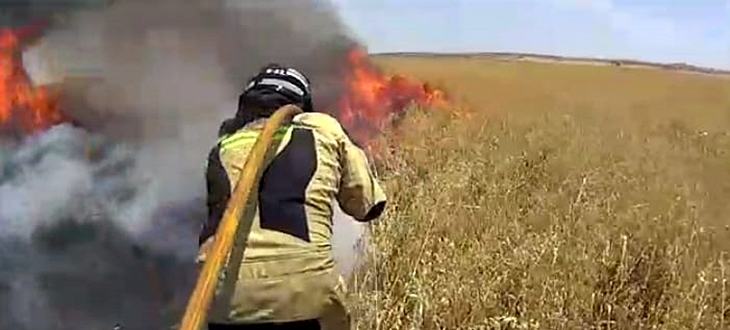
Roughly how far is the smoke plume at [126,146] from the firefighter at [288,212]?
260 cm

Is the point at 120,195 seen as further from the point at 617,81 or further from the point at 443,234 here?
the point at 617,81

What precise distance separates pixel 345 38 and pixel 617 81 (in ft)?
84.2

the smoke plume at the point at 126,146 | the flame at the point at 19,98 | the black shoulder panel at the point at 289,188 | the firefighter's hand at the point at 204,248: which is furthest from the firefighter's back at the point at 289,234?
the flame at the point at 19,98

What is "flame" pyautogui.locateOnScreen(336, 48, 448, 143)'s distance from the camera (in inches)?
543

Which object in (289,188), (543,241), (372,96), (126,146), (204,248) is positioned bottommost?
(126,146)

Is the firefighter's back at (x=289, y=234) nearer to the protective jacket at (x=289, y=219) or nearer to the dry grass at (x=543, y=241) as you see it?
the protective jacket at (x=289, y=219)

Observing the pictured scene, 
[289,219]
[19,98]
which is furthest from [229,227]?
[19,98]

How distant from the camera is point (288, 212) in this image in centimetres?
390

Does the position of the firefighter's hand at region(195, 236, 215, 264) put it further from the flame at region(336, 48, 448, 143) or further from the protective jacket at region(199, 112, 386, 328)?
the flame at region(336, 48, 448, 143)

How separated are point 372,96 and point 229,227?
37.9 feet

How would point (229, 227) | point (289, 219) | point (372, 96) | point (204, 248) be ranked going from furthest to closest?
1. point (372, 96)
2. point (204, 248)
3. point (289, 219)
4. point (229, 227)

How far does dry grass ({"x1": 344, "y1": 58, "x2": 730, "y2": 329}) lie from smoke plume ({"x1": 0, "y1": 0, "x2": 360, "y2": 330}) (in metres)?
0.75

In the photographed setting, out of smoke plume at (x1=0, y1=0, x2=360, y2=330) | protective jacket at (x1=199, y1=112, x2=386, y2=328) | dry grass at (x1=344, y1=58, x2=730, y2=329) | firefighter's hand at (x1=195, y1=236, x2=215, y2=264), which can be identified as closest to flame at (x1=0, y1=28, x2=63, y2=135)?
smoke plume at (x1=0, y1=0, x2=360, y2=330)

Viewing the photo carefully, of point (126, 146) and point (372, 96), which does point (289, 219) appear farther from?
point (372, 96)
